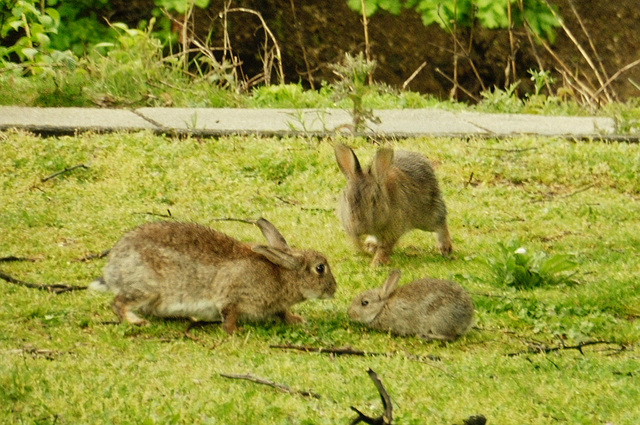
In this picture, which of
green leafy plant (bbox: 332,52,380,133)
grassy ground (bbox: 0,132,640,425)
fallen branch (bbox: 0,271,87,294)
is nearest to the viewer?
grassy ground (bbox: 0,132,640,425)

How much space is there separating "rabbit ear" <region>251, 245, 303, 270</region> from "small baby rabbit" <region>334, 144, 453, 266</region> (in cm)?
156

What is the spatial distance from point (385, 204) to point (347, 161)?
40 centimetres

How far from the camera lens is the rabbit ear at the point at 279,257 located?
598 centimetres

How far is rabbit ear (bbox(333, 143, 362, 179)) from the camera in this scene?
757 cm

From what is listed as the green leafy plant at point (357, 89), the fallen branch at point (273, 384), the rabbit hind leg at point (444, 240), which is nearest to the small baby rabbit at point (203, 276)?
the fallen branch at point (273, 384)

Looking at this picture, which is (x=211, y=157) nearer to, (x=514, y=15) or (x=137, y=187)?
(x=137, y=187)

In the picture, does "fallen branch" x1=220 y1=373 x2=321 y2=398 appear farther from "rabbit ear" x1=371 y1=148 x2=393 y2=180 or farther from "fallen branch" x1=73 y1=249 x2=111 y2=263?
"rabbit ear" x1=371 y1=148 x2=393 y2=180

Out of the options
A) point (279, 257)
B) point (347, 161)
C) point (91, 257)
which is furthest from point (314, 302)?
point (91, 257)

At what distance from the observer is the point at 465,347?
232 inches

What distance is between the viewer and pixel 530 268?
700 centimetres

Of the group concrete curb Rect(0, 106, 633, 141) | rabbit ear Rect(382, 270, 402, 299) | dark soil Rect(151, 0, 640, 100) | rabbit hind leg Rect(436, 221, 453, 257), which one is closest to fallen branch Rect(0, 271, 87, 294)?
rabbit ear Rect(382, 270, 402, 299)

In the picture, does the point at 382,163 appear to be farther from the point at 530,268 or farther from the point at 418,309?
the point at 418,309

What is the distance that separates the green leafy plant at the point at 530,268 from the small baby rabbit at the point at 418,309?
3.05 ft

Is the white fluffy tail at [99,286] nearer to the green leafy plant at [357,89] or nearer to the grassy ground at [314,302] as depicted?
the grassy ground at [314,302]
